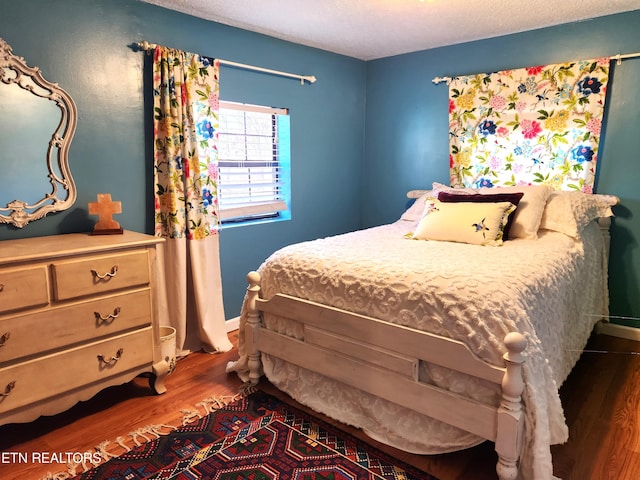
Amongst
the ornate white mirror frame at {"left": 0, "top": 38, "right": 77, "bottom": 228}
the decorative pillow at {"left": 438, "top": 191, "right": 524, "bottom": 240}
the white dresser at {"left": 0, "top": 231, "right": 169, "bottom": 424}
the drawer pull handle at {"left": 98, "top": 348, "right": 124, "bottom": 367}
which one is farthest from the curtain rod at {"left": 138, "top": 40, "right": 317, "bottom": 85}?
the drawer pull handle at {"left": 98, "top": 348, "right": 124, "bottom": 367}

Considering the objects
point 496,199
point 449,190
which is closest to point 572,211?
point 496,199

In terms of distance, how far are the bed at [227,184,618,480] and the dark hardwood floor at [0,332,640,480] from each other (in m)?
0.16

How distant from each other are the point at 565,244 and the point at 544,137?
3.55 feet

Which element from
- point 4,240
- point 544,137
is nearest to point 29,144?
point 4,240

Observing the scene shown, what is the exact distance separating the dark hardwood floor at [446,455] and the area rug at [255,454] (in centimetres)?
14

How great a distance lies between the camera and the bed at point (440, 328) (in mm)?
1584

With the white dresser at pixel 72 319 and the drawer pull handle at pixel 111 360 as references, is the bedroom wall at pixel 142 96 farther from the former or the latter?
the drawer pull handle at pixel 111 360

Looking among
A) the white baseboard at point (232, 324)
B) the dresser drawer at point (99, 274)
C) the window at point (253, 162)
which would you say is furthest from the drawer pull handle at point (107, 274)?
the white baseboard at point (232, 324)

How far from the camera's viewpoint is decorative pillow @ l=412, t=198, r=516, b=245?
248 centimetres

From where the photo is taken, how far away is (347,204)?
4.15 meters

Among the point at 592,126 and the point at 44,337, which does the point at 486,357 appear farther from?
the point at 592,126

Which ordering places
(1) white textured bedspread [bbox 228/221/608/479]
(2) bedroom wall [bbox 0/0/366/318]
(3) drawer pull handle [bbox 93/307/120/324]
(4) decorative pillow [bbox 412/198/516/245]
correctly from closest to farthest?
(1) white textured bedspread [bbox 228/221/608/479] → (3) drawer pull handle [bbox 93/307/120/324] → (2) bedroom wall [bbox 0/0/366/318] → (4) decorative pillow [bbox 412/198/516/245]

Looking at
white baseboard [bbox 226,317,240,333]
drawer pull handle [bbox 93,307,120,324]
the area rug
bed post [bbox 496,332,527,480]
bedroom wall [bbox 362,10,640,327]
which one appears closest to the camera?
bed post [bbox 496,332,527,480]

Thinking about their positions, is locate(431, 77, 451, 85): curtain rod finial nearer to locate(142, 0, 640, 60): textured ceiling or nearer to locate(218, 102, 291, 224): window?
locate(142, 0, 640, 60): textured ceiling
